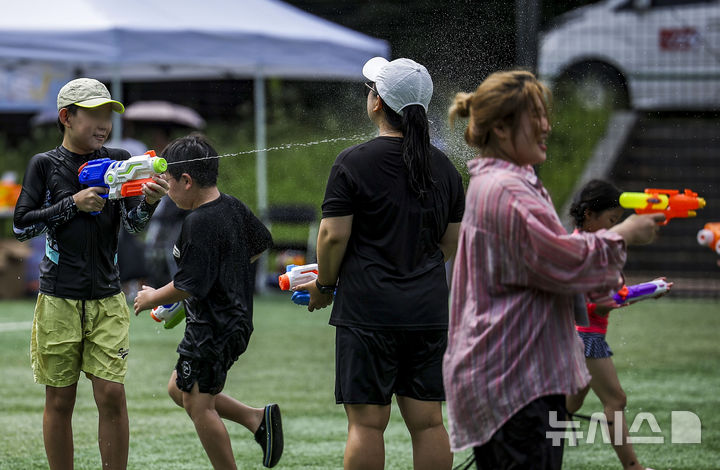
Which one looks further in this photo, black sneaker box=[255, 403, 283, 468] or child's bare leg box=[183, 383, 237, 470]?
black sneaker box=[255, 403, 283, 468]

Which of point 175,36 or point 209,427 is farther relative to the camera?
point 175,36

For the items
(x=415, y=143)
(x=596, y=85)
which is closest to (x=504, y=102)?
(x=415, y=143)

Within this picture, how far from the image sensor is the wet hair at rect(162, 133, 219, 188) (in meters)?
4.59

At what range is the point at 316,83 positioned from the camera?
1678cm

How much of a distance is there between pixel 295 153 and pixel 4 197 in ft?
17.5

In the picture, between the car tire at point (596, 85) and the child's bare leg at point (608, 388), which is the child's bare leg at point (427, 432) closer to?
the child's bare leg at point (608, 388)

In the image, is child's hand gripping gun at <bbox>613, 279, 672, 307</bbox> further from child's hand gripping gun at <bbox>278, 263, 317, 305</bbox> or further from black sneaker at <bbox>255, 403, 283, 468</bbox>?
black sneaker at <bbox>255, 403, 283, 468</bbox>

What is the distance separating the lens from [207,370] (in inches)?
177

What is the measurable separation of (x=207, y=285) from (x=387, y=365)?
92 centimetres

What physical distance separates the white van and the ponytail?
11.4 meters

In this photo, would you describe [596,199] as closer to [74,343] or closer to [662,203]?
[662,203]

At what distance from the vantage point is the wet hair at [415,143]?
3.96 m

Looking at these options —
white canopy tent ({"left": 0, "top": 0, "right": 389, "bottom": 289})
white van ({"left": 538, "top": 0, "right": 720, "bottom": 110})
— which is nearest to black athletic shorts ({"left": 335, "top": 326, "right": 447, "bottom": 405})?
white canopy tent ({"left": 0, "top": 0, "right": 389, "bottom": 289})

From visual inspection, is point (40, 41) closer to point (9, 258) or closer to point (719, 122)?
point (9, 258)
